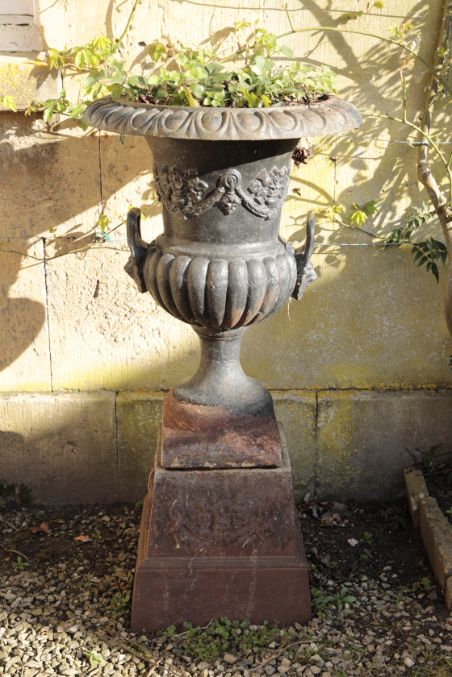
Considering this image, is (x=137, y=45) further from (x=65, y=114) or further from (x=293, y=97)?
(x=293, y=97)

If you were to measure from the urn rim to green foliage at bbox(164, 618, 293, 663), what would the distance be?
1.73 m

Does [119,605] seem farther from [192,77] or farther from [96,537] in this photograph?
[192,77]

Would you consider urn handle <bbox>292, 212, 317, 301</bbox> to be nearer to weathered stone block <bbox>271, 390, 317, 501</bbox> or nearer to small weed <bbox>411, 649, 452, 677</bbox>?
weathered stone block <bbox>271, 390, 317, 501</bbox>

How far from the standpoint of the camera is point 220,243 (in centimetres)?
283

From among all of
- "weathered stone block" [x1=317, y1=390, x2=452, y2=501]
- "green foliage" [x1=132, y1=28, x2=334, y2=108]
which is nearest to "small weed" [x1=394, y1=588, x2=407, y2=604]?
"weathered stone block" [x1=317, y1=390, x2=452, y2=501]

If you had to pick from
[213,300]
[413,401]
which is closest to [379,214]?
[413,401]

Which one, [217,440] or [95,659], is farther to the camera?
[217,440]

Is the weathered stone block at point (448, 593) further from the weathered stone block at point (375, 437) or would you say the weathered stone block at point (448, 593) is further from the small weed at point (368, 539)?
the weathered stone block at point (375, 437)

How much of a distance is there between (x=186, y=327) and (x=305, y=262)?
2.78 feet

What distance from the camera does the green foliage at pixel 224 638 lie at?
3.01 metres

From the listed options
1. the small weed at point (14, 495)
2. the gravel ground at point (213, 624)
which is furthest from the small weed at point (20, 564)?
the small weed at point (14, 495)

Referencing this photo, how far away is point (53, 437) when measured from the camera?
381 cm

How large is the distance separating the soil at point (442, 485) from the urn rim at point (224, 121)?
1.73 m

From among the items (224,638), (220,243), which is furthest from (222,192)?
(224,638)
